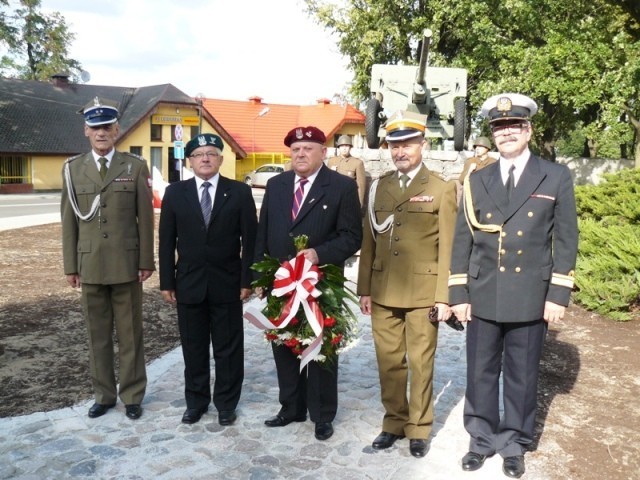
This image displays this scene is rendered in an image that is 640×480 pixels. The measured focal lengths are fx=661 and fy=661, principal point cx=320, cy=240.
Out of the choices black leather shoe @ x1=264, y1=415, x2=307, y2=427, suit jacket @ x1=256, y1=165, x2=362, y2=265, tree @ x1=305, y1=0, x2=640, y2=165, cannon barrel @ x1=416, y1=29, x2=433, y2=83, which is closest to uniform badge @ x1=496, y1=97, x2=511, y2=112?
suit jacket @ x1=256, y1=165, x2=362, y2=265

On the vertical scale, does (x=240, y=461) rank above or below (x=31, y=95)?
below

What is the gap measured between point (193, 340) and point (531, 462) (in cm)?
231

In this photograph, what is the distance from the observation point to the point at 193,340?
454cm

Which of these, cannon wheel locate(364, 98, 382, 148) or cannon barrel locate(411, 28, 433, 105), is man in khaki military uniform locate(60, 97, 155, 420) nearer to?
cannon wheel locate(364, 98, 382, 148)

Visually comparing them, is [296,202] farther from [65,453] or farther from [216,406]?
[65,453]

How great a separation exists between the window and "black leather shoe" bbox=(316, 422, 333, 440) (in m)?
37.8

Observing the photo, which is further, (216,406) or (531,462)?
(216,406)

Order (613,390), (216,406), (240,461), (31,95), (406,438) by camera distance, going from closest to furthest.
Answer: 1. (240,461)
2. (406,438)
3. (216,406)
4. (613,390)
5. (31,95)

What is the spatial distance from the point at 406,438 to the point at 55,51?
180 feet

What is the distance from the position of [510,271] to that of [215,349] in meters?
2.10

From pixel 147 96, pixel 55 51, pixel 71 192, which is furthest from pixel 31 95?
pixel 71 192

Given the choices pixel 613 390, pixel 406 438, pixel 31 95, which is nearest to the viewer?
pixel 406 438

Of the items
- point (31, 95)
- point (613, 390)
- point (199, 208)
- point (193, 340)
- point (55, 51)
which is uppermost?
point (55, 51)

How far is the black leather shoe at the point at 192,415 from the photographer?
4504mm
